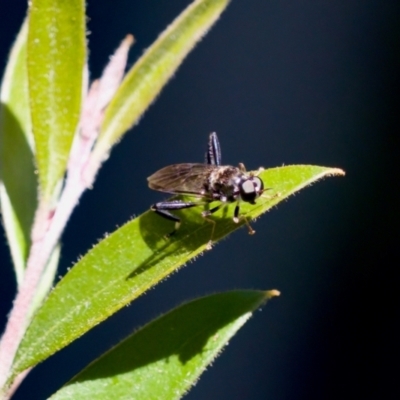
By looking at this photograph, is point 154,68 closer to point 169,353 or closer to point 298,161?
point 169,353

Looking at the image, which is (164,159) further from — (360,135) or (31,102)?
(31,102)

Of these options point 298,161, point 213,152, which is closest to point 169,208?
point 213,152

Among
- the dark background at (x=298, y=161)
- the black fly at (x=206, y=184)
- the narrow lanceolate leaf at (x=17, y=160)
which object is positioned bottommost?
the dark background at (x=298, y=161)

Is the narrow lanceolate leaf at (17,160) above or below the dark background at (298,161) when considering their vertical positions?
above

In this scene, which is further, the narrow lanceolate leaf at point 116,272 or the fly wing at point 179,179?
the fly wing at point 179,179

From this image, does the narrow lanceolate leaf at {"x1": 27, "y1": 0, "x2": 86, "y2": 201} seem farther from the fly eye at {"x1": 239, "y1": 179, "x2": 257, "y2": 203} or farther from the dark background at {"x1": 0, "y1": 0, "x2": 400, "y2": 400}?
the dark background at {"x1": 0, "y1": 0, "x2": 400, "y2": 400}

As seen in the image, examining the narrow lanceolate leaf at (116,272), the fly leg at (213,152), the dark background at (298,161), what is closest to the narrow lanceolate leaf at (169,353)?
the narrow lanceolate leaf at (116,272)

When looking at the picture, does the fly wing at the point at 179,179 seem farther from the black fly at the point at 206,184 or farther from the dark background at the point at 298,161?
the dark background at the point at 298,161

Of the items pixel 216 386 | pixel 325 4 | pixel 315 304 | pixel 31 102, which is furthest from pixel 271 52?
pixel 31 102
